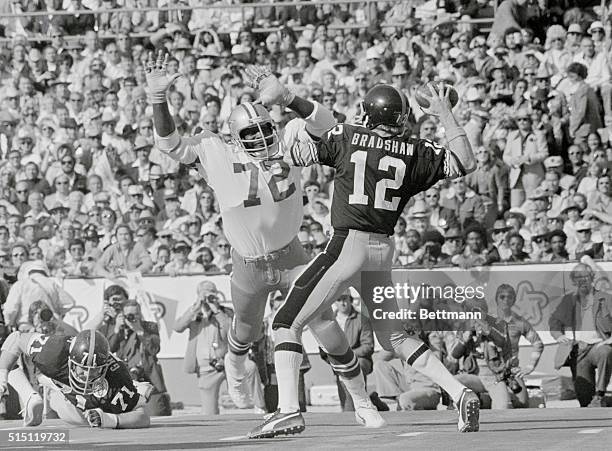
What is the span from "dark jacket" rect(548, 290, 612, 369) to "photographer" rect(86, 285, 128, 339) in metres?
4.46

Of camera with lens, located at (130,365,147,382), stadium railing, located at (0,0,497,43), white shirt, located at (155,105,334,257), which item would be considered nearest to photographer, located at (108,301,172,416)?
camera with lens, located at (130,365,147,382)

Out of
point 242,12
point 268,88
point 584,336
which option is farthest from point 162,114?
point 242,12

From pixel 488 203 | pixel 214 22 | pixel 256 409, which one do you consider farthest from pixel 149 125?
pixel 256 409

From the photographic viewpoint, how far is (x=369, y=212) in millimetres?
9648

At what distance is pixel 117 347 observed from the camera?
15070mm

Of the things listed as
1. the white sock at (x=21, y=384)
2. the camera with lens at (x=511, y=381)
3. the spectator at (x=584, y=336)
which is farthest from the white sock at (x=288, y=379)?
the spectator at (x=584, y=336)

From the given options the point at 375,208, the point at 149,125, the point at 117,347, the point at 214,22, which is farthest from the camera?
the point at 214,22

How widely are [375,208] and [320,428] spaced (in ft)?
6.14

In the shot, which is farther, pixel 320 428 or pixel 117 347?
pixel 117 347

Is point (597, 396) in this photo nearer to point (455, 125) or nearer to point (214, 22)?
point (455, 125)

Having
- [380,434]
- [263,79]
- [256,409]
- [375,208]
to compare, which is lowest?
[256,409]

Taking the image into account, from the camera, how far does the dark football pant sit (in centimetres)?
952

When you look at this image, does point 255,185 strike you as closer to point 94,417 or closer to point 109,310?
point 94,417

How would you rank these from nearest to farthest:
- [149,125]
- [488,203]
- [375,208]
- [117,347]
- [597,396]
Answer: [375,208], [597,396], [117,347], [488,203], [149,125]
